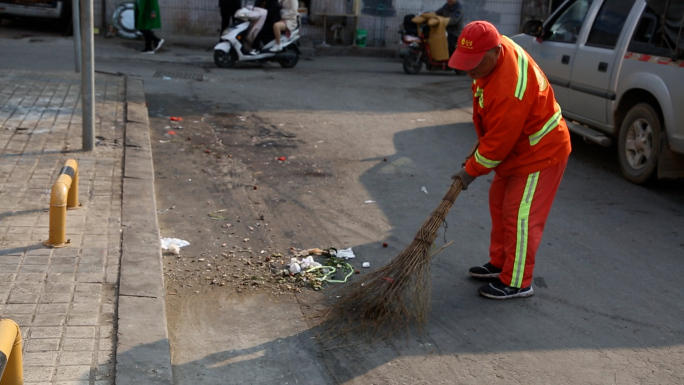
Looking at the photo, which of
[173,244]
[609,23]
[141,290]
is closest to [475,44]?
[141,290]

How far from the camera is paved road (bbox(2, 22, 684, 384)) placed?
13.1ft

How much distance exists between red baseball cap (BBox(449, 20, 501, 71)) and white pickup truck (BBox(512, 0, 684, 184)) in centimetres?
334

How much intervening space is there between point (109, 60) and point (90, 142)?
6971mm

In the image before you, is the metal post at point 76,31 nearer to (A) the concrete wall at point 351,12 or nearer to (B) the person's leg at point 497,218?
(A) the concrete wall at point 351,12

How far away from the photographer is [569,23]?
8.79 metres

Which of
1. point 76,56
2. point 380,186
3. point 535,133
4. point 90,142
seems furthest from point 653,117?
point 76,56

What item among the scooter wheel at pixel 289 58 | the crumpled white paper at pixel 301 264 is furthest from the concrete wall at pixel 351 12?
the crumpled white paper at pixel 301 264

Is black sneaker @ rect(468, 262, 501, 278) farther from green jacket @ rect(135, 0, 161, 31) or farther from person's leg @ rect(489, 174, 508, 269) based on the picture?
green jacket @ rect(135, 0, 161, 31)

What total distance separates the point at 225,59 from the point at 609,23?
783 centimetres

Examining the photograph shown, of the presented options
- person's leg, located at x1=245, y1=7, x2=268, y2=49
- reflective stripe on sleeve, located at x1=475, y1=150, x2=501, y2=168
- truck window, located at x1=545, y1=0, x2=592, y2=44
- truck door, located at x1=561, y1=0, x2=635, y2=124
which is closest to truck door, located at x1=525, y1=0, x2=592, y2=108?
truck window, located at x1=545, y1=0, x2=592, y2=44

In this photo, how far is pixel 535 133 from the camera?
456 centimetres

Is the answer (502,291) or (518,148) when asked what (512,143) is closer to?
(518,148)

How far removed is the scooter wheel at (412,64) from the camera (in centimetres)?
1491

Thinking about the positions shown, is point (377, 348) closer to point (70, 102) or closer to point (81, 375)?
point (81, 375)
